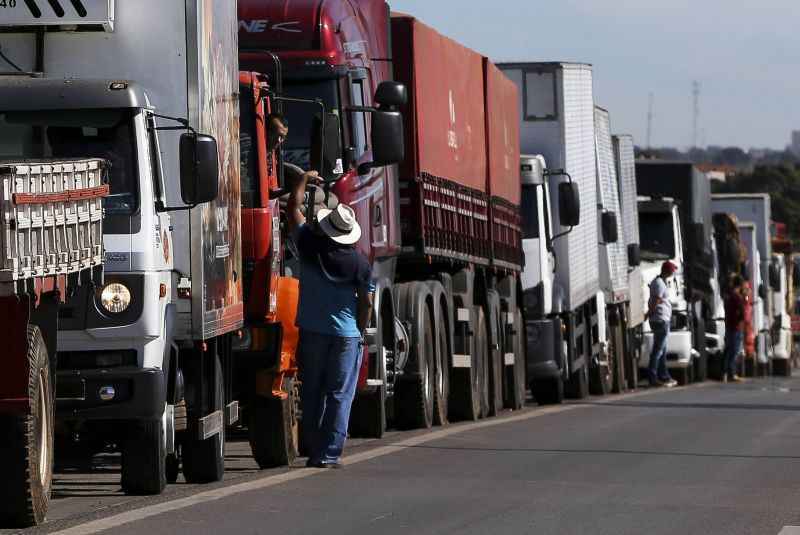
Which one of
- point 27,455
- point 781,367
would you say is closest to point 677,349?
point 781,367

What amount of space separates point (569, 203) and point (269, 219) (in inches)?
489

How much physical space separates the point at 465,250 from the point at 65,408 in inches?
423

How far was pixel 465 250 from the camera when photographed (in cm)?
2169

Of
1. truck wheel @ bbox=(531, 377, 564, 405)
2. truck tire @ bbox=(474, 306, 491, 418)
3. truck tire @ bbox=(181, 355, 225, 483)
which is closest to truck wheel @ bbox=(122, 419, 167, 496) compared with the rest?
truck tire @ bbox=(181, 355, 225, 483)

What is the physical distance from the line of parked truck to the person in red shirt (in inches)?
498

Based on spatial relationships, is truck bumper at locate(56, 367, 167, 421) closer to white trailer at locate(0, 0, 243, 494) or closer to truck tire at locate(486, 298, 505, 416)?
white trailer at locate(0, 0, 243, 494)

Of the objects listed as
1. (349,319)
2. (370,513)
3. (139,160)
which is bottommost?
(370,513)

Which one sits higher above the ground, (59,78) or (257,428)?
(59,78)

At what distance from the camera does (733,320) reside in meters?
43.8

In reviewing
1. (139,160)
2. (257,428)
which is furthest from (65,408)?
(257,428)

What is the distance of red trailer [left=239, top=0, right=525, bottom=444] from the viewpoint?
16781 millimetres

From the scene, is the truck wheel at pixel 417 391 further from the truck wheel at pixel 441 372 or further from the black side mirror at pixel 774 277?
the black side mirror at pixel 774 277

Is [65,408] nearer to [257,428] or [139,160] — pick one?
[139,160]

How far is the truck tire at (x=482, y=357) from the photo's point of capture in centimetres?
2216
